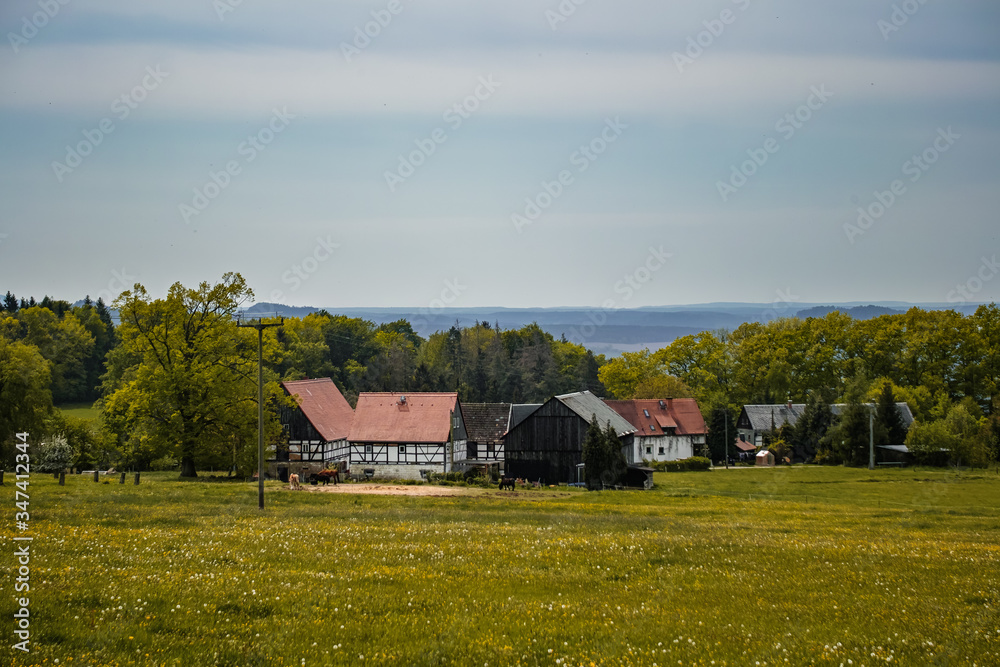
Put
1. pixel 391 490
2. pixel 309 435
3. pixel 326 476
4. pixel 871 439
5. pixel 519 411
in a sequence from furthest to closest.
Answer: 1. pixel 519 411
2. pixel 871 439
3. pixel 309 435
4. pixel 326 476
5. pixel 391 490

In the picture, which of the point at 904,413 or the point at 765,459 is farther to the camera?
the point at 904,413

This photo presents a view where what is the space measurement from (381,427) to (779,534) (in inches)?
2036

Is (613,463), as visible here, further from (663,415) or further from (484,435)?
(663,415)

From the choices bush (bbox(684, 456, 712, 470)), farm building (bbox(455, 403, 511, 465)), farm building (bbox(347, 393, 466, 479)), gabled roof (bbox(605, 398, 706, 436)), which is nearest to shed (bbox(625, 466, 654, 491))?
farm building (bbox(347, 393, 466, 479))

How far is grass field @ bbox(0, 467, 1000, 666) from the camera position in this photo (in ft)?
38.5

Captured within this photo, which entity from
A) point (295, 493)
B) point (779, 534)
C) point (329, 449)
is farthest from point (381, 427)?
point (779, 534)

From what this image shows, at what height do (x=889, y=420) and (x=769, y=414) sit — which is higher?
(x=769, y=414)

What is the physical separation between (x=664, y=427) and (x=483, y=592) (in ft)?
249

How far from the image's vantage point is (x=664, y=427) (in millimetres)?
88688

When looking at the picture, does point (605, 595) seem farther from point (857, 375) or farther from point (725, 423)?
point (857, 375)

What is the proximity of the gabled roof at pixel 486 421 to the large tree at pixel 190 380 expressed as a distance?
3129 cm

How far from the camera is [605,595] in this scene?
50.6 ft

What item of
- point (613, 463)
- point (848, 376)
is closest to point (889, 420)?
point (848, 376)

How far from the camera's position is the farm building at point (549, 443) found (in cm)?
7106
